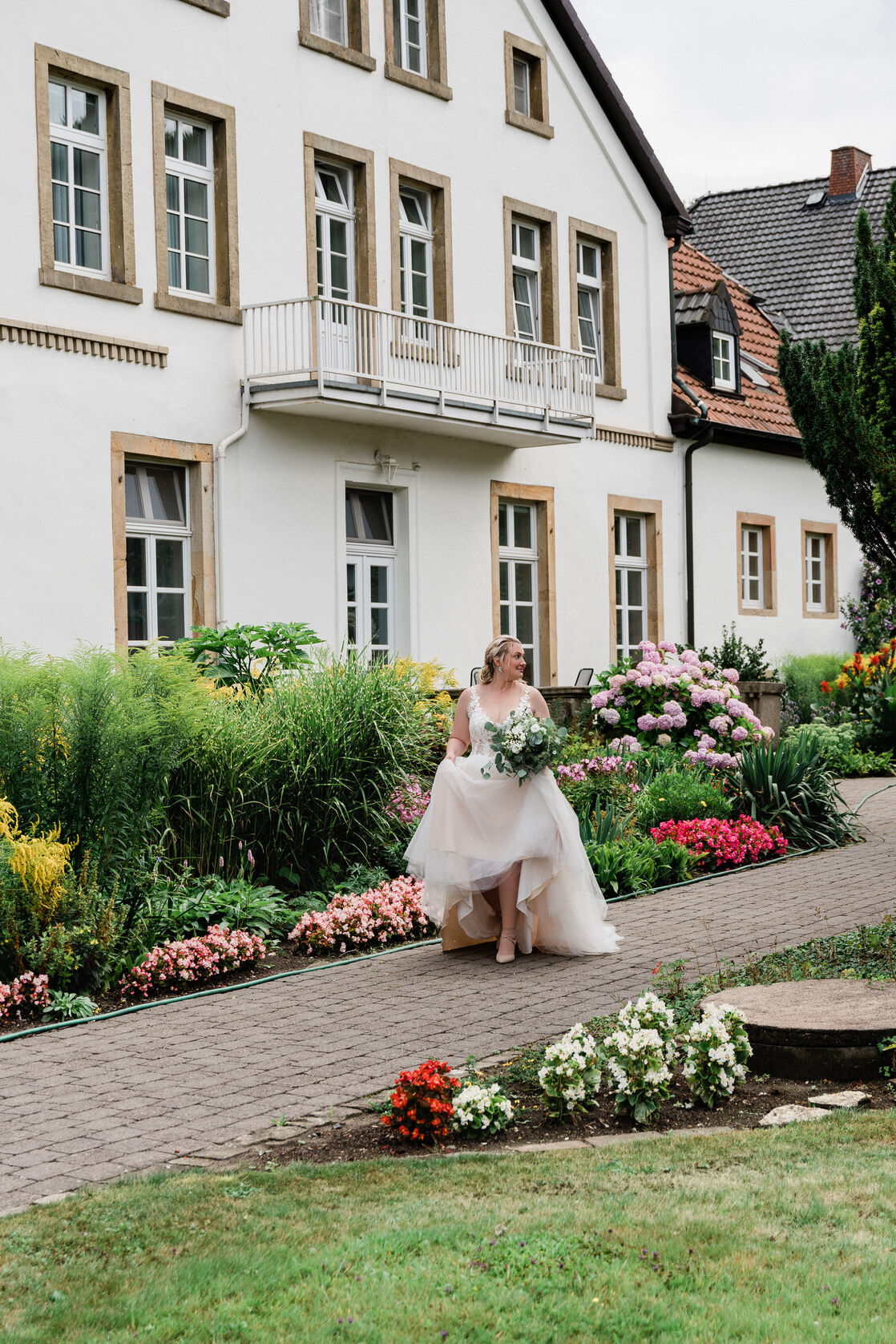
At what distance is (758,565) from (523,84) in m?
8.27

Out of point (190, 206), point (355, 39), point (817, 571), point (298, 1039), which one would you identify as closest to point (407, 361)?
point (190, 206)

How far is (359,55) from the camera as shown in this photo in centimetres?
1708

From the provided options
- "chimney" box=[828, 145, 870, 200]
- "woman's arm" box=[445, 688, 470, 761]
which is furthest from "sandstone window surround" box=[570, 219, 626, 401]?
"woman's arm" box=[445, 688, 470, 761]

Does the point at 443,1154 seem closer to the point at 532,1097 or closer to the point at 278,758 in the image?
the point at 532,1097

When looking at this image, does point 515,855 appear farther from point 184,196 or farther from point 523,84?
point 523,84

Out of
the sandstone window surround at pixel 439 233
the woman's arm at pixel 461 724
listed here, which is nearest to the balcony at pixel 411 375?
the sandstone window surround at pixel 439 233

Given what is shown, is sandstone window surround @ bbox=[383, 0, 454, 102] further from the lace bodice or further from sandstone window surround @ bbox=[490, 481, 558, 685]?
the lace bodice

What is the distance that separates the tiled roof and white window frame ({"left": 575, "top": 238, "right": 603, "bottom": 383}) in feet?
5.56

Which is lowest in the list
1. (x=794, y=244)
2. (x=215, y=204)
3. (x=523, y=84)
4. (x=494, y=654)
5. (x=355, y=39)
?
(x=494, y=654)

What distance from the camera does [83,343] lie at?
14.0 metres

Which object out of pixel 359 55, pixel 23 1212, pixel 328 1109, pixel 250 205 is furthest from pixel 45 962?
pixel 359 55

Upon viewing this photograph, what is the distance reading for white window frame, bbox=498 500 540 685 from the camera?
64.0 ft

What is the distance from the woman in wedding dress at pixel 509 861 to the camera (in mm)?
8711

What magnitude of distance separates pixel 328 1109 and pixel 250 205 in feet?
39.5
